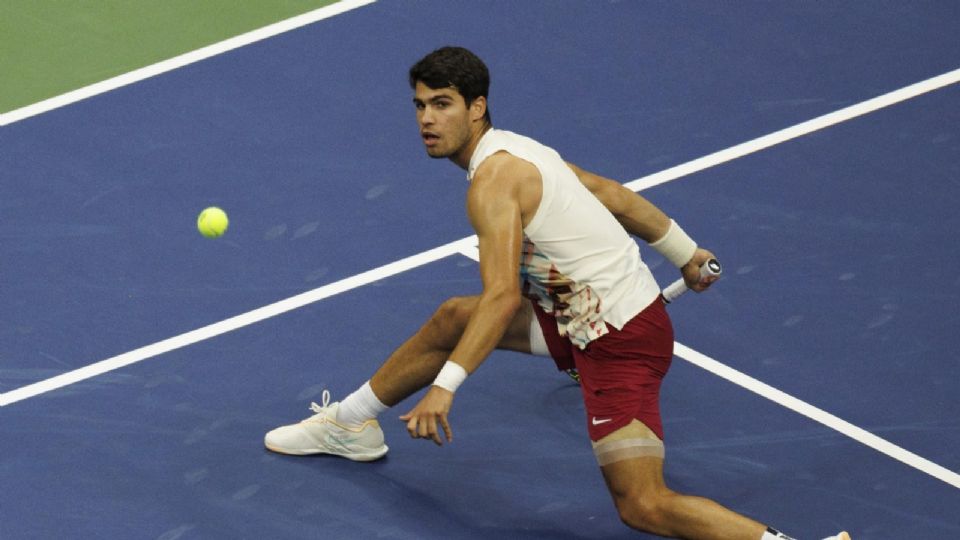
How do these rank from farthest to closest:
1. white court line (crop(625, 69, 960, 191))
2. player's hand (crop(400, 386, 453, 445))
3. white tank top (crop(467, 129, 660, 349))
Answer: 1. white court line (crop(625, 69, 960, 191))
2. white tank top (crop(467, 129, 660, 349))
3. player's hand (crop(400, 386, 453, 445))

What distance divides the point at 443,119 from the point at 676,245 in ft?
4.38

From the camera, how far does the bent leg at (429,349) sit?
356 inches

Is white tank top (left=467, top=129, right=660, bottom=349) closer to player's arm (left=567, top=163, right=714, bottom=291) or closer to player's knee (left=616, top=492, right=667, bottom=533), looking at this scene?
player's arm (left=567, top=163, right=714, bottom=291)

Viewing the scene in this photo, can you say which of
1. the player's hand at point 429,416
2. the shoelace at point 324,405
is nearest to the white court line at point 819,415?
the shoelace at point 324,405

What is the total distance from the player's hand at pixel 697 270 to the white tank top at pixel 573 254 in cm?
48

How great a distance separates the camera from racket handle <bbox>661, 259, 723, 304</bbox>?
9352mm

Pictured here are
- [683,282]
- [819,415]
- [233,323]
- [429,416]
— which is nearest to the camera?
[429,416]

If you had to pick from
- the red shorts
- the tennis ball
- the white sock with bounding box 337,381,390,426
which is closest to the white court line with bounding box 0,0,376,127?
the tennis ball

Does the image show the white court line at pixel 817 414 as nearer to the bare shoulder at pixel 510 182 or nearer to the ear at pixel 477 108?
the bare shoulder at pixel 510 182

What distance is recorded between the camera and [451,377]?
8.21m

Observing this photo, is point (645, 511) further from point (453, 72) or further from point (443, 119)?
point (453, 72)

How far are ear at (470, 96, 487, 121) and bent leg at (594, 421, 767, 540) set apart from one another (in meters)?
1.44

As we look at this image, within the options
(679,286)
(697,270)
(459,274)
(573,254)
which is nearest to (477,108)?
(573,254)

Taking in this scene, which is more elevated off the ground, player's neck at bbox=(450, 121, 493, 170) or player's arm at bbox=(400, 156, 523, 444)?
player's neck at bbox=(450, 121, 493, 170)
